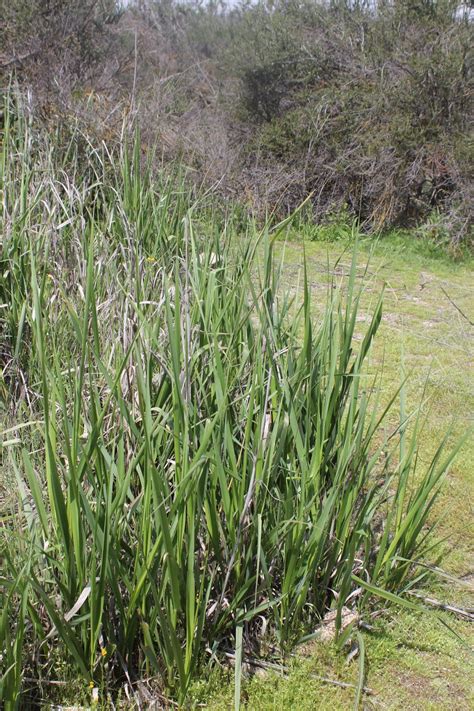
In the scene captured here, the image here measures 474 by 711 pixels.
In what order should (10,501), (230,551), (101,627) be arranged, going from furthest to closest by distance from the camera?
(10,501) → (230,551) → (101,627)

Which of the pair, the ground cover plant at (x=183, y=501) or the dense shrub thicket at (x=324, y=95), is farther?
the dense shrub thicket at (x=324, y=95)

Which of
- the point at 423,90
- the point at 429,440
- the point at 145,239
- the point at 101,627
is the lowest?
the point at 429,440

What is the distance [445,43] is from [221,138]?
2792 millimetres

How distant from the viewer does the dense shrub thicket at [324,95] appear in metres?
8.44

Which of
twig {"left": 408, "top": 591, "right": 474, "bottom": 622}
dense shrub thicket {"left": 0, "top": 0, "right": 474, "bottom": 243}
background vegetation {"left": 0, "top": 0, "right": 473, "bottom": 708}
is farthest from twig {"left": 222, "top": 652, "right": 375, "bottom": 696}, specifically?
dense shrub thicket {"left": 0, "top": 0, "right": 474, "bottom": 243}

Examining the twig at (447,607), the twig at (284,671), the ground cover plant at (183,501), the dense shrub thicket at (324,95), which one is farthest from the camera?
the dense shrub thicket at (324,95)

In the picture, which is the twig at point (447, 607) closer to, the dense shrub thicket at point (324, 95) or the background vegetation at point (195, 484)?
the background vegetation at point (195, 484)

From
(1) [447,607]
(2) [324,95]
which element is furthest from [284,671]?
(2) [324,95]

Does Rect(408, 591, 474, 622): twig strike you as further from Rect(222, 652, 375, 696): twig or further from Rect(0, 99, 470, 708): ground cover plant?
Rect(222, 652, 375, 696): twig

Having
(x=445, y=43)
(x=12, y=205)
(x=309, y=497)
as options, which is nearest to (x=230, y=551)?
(x=309, y=497)

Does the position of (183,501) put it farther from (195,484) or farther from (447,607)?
(447,607)

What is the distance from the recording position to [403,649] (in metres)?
2.18

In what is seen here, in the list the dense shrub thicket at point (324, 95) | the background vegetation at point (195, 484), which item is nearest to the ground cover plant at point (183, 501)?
the background vegetation at point (195, 484)

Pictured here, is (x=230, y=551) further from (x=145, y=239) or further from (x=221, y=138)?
(x=221, y=138)
